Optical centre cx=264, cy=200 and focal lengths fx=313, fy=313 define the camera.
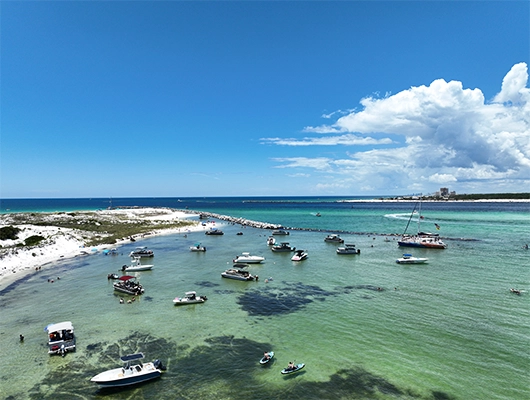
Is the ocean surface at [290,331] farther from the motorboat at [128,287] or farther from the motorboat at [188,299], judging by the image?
the motorboat at [128,287]

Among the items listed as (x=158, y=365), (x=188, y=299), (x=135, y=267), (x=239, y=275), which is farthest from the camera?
(x=135, y=267)

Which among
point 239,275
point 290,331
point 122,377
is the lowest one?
point 290,331

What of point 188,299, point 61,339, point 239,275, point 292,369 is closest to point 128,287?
point 188,299

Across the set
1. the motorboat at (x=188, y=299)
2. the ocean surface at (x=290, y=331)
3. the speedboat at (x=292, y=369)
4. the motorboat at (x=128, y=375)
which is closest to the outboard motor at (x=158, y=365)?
the motorboat at (x=128, y=375)

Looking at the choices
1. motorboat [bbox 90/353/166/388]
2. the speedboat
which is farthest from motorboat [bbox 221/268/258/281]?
motorboat [bbox 90/353/166/388]

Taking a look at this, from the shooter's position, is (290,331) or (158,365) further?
(290,331)

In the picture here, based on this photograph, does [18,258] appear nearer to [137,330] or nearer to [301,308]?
[137,330]

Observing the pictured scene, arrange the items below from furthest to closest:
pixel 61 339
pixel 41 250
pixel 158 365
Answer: pixel 41 250 < pixel 61 339 < pixel 158 365

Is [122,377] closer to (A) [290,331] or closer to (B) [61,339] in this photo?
(B) [61,339]

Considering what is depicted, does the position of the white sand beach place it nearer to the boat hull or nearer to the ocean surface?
the ocean surface
